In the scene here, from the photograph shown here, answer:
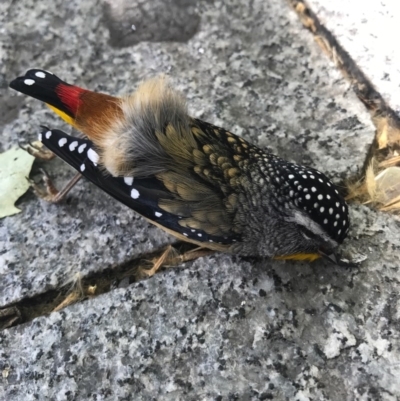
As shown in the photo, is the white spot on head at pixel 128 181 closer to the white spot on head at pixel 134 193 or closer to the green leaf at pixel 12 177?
the white spot on head at pixel 134 193

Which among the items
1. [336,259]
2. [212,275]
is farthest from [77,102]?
[336,259]

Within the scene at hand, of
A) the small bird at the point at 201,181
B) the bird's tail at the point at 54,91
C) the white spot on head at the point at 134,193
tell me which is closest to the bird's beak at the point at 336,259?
the small bird at the point at 201,181

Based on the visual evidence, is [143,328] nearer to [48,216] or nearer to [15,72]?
[48,216]

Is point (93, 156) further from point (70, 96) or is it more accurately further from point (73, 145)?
point (70, 96)

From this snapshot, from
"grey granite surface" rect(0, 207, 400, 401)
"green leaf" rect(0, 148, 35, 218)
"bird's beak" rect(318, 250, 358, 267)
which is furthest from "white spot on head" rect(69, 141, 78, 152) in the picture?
"bird's beak" rect(318, 250, 358, 267)

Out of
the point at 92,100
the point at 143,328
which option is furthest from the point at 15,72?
the point at 143,328

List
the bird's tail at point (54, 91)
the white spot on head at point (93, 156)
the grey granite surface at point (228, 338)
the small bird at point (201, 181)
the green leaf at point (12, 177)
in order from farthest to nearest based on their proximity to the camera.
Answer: the green leaf at point (12, 177), the bird's tail at point (54, 91), the white spot on head at point (93, 156), the small bird at point (201, 181), the grey granite surface at point (228, 338)
